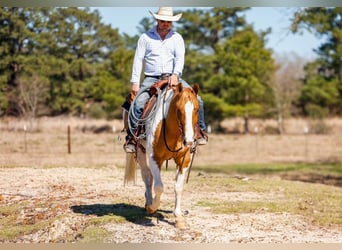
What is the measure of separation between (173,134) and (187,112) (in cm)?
40

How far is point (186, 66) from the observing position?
18.8 metres

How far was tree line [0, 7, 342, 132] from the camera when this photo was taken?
985cm

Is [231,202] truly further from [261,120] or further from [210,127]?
[261,120]

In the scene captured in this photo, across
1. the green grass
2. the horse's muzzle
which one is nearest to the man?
the horse's muzzle

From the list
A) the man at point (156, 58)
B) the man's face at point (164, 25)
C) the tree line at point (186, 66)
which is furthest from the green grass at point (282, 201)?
the tree line at point (186, 66)

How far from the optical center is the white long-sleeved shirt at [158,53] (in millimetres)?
5895

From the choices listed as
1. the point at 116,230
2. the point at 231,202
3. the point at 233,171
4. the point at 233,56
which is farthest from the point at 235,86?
the point at 116,230

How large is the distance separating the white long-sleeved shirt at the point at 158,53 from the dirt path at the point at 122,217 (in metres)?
1.38

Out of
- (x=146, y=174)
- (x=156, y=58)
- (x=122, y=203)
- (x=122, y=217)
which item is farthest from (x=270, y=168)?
(x=156, y=58)

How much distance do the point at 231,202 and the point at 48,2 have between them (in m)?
3.02

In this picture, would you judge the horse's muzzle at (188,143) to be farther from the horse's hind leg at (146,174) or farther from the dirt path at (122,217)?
the horse's hind leg at (146,174)

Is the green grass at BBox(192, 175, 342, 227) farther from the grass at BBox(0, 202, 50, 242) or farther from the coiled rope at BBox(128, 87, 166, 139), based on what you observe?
the grass at BBox(0, 202, 50, 242)

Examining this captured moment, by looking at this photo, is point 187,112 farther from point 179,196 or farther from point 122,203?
point 122,203

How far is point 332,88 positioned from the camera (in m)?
21.5
